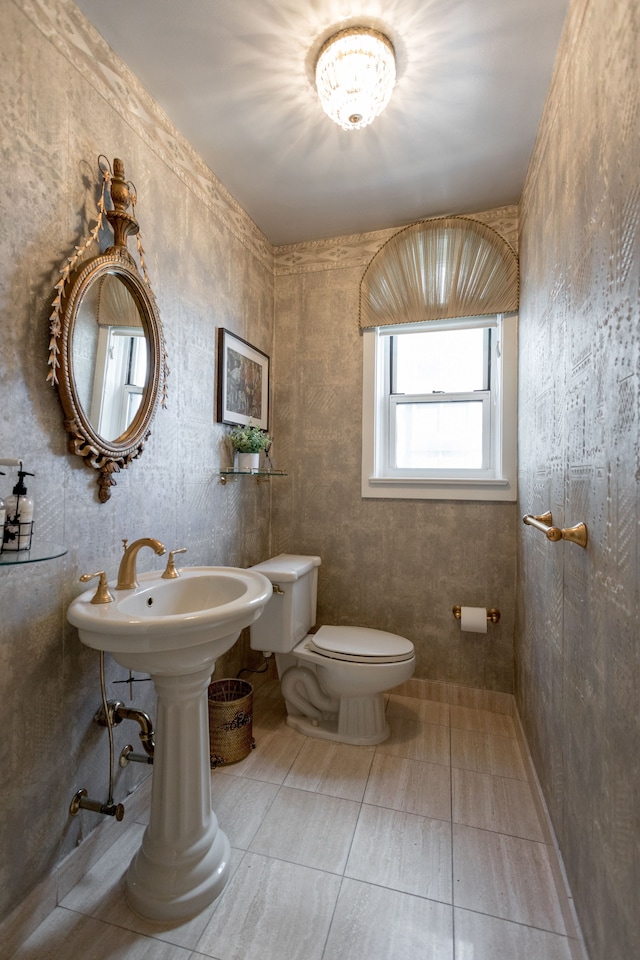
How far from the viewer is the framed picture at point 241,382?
202 cm

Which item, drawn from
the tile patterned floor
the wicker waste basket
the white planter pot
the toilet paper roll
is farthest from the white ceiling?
the tile patterned floor

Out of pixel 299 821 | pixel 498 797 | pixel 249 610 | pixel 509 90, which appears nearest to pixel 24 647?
pixel 249 610

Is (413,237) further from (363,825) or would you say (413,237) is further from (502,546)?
(363,825)

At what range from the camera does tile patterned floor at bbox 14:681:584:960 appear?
1.07 meters

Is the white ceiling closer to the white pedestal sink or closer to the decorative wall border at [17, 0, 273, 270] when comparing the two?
the decorative wall border at [17, 0, 273, 270]

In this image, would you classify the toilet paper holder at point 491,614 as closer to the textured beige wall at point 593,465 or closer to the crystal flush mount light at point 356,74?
the textured beige wall at point 593,465

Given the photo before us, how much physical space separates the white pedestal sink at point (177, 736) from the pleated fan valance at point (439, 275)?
1.70 metres

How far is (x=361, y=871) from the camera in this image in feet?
4.20

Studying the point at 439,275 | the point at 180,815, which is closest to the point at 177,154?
the point at 439,275

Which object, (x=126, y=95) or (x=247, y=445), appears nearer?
(x=126, y=95)

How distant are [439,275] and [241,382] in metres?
1.16

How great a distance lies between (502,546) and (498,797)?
1048 mm

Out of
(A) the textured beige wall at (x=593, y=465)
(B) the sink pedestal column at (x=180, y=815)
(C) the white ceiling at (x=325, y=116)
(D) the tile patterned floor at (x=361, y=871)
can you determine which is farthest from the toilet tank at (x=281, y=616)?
(C) the white ceiling at (x=325, y=116)

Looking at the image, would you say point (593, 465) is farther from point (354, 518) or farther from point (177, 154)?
point (177, 154)
